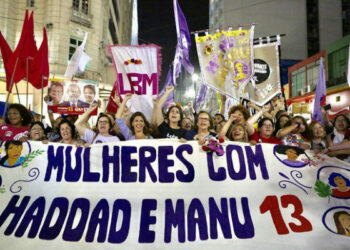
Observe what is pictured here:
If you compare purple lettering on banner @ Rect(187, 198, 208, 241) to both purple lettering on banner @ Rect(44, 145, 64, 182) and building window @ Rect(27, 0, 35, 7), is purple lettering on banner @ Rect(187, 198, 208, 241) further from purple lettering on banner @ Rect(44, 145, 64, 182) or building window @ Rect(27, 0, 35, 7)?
building window @ Rect(27, 0, 35, 7)

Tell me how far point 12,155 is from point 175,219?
216 centimetres

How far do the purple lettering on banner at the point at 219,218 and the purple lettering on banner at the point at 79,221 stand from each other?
129cm

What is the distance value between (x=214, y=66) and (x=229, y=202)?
12.5 feet

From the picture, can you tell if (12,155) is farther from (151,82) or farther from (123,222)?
(151,82)

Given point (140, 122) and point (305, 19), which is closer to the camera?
point (140, 122)

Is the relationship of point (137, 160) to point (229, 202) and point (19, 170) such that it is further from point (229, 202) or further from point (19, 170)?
point (19, 170)

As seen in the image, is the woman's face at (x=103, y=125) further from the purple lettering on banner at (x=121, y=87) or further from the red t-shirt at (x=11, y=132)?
the red t-shirt at (x=11, y=132)

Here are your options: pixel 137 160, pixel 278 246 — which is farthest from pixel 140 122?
pixel 278 246

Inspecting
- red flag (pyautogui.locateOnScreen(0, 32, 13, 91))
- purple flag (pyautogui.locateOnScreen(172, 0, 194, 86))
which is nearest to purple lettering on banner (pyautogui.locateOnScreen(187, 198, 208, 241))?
purple flag (pyautogui.locateOnScreen(172, 0, 194, 86))

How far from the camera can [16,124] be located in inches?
175

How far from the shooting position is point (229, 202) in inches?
113

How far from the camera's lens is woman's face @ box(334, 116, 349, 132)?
4473 mm

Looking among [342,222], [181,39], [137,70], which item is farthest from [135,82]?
[342,222]

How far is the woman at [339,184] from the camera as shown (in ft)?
9.43
